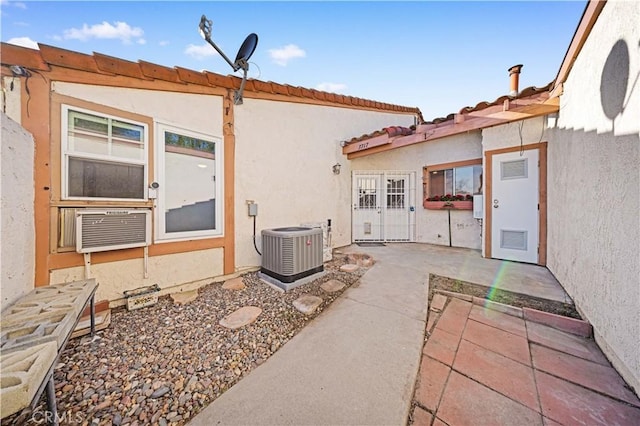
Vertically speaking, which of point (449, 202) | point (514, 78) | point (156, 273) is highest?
point (514, 78)

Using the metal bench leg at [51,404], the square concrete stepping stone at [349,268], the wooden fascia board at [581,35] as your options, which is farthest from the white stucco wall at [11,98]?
the wooden fascia board at [581,35]

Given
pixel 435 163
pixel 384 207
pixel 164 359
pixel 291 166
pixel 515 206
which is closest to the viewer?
pixel 164 359

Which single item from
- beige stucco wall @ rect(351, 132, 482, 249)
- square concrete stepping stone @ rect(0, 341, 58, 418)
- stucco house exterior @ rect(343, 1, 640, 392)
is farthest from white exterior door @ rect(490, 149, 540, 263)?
square concrete stepping stone @ rect(0, 341, 58, 418)

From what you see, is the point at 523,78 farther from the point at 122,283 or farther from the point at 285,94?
the point at 122,283

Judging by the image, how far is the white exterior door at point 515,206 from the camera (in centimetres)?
400

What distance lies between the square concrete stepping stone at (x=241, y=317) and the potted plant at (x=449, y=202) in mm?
5179

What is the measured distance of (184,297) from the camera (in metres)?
2.95

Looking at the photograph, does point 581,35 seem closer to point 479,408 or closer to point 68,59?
point 479,408

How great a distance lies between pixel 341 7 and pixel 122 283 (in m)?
5.99

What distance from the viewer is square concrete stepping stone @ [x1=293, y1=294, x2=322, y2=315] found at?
8.53 ft

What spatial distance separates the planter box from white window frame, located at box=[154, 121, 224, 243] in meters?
5.17

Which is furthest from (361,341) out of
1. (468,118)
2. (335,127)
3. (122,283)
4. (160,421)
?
(335,127)

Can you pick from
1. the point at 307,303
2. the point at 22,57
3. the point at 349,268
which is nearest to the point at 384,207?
Result: the point at 349,268

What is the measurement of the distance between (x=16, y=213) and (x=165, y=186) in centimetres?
131
